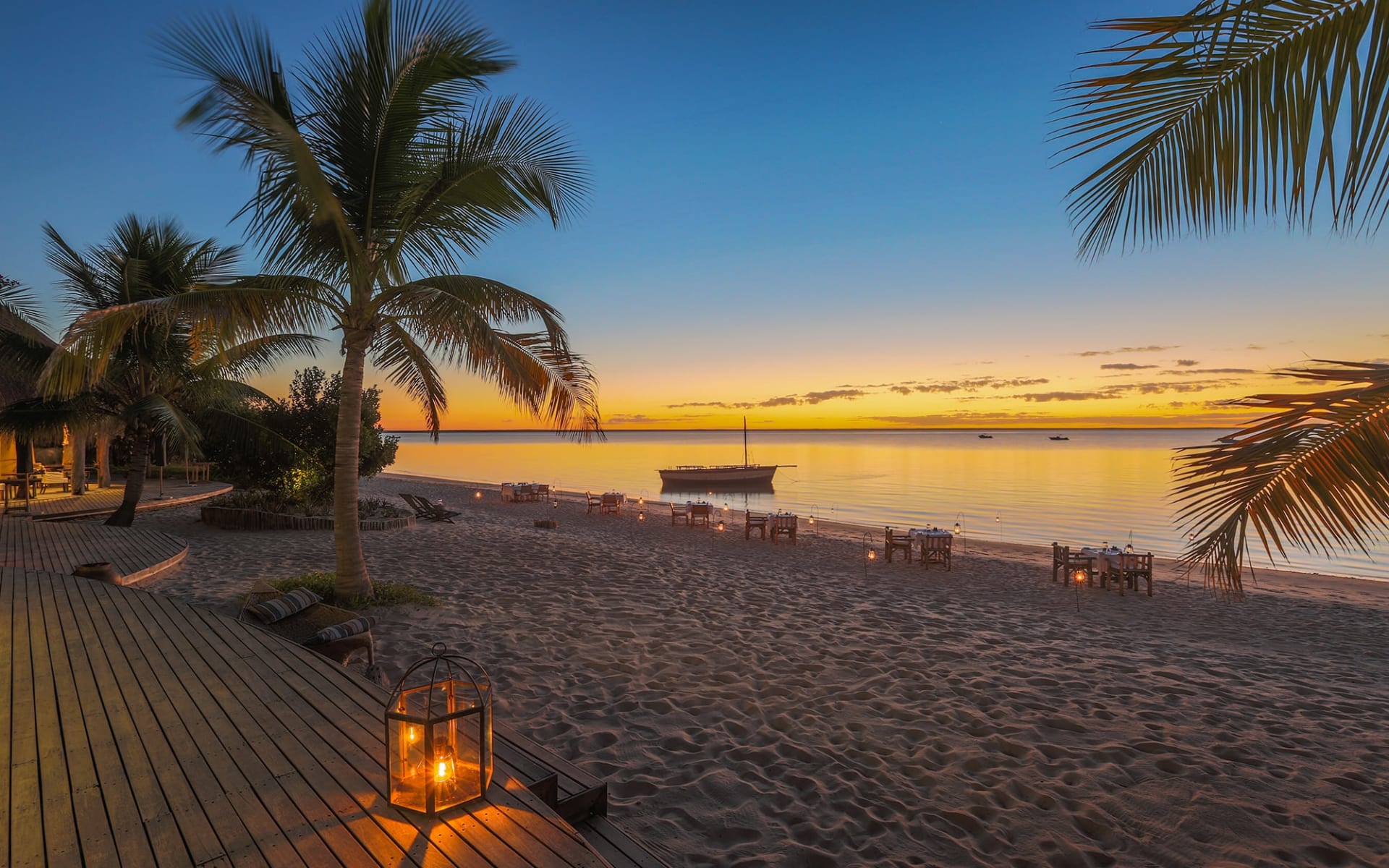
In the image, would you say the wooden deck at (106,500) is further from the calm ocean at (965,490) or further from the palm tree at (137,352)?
the calm ocean at (965,490)

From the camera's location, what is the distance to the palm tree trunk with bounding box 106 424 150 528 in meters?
12.6

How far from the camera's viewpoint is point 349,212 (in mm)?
7148

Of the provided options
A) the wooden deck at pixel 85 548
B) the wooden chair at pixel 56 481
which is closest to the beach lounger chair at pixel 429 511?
the wooden deck at pixel 85 548

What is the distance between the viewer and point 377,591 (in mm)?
8102

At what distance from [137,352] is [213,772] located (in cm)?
1343

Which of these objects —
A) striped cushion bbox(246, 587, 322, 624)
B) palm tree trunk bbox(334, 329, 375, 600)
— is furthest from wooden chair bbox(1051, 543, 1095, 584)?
striped cushion bbox(246, 587, 322, 624)

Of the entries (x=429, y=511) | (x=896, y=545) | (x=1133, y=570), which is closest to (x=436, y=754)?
(x=896, y=545)

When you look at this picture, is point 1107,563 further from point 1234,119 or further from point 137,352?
point 137,352

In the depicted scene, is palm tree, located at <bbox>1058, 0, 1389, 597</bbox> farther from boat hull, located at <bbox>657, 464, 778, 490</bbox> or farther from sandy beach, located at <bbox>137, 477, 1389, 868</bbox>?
boat hull, located at <bbox>657, 464, 778, 490</bbox>

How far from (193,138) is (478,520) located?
46.0ft

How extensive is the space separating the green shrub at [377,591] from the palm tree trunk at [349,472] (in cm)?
27

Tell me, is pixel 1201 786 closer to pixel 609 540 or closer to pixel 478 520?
pixel 609 540

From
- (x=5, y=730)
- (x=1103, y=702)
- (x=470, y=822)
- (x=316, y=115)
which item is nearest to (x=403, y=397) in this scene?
(x=316, y=115)

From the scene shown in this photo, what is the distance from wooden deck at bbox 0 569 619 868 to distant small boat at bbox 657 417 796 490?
38.4 metres
